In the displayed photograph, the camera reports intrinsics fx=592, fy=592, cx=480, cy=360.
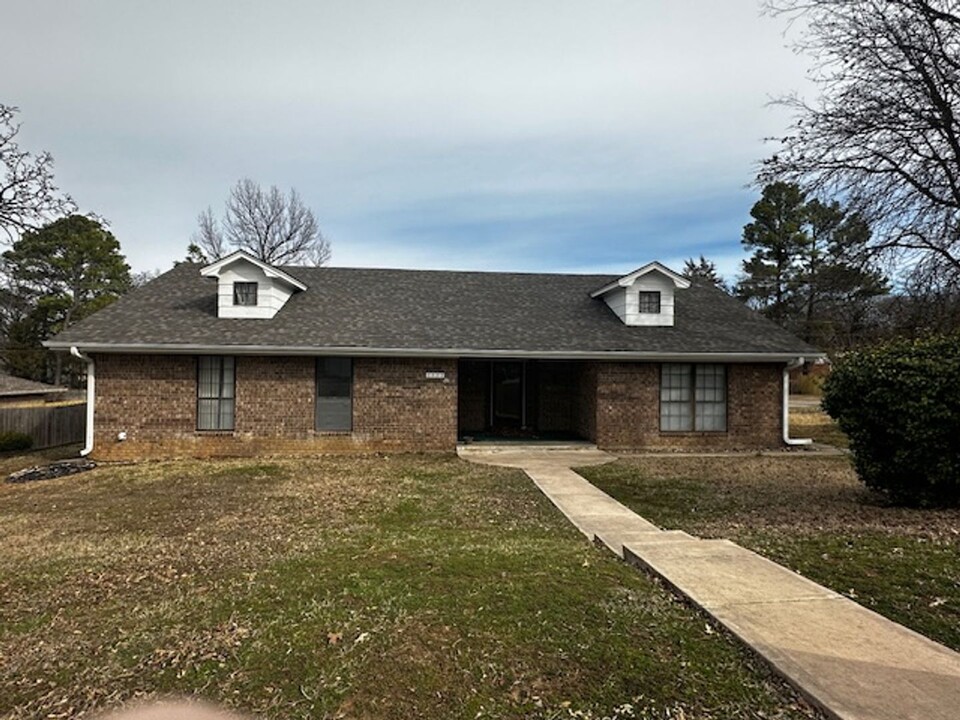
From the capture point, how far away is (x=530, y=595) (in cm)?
451

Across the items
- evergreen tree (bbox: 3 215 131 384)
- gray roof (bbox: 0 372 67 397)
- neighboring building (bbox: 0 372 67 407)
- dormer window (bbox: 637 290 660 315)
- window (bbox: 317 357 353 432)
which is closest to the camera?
window (bbox: 317 357 353 432)

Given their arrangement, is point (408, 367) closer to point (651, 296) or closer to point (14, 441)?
point (651, 296)

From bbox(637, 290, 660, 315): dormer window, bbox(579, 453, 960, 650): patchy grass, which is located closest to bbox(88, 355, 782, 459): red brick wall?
bbox(637, 290, 660, 315): dormer window

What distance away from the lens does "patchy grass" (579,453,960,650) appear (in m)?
4.49

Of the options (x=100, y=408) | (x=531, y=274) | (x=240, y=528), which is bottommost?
(x=240, y=528)

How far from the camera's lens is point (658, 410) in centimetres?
1429

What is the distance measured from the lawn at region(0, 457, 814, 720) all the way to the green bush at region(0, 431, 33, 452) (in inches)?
380

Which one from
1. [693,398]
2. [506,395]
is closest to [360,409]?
[506,395]

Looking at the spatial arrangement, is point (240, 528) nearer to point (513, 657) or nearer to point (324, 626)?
point (324, 626)

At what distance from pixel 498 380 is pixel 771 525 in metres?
10.2

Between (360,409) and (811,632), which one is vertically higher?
(360,409)

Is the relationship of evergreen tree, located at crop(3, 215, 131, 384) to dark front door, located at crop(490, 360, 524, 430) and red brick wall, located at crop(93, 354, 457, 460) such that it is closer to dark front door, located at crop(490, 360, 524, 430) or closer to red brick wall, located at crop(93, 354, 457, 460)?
red brick wall, located at crop(93, 354, 457, 460)

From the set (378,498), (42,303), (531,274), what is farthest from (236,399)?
(42,303)

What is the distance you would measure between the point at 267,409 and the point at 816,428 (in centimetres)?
1609
